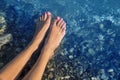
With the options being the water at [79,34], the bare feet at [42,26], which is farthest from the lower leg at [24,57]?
the water at [79,34]

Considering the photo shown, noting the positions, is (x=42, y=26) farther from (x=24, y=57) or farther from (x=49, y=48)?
(x=24, y=57)

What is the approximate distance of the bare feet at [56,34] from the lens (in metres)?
4.91

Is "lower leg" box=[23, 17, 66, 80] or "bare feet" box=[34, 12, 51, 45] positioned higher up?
"bare feet" box=[34, 12, 51, 45]

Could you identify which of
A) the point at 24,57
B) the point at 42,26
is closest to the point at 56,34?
the point at 42,26

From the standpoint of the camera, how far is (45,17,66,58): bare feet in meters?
4.91

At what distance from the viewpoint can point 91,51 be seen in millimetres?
5020

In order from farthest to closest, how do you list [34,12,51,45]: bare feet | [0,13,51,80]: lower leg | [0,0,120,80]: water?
1. [34,12,51,45]: bare feet
2. [0,0,120,80]: water
3. [0,13,51,80]: lower leg

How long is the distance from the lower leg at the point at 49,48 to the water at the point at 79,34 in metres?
0.12

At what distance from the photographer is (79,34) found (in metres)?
5.30

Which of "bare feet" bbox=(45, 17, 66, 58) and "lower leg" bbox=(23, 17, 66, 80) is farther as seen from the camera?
"bare feet" bbox=(45, 17, 66, 58)

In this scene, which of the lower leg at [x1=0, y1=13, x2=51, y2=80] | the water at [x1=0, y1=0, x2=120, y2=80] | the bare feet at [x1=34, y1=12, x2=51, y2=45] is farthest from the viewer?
the bare feet at [x1=34, y1=12, x2=51, y2=45]

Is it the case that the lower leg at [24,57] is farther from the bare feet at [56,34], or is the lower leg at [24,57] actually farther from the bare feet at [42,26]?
the bare feet at [56,34]

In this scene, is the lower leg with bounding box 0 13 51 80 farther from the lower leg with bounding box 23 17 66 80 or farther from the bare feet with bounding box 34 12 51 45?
the lower leg with bounding box 23 17 66 80

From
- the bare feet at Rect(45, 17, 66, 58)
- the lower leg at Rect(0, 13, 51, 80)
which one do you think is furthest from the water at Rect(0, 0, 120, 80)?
the lower leg at Rect(0, 13, 51, 80)
